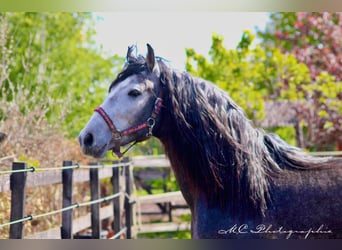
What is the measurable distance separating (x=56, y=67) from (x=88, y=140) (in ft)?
11.2

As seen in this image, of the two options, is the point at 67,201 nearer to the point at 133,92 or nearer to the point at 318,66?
the point at 133,92

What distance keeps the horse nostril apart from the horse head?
0.03 m

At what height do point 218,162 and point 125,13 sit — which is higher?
point 125,13

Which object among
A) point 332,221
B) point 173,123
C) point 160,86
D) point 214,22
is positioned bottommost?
point 332,221

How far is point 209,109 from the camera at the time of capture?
7.70 ft

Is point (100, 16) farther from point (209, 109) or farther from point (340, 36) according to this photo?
point (340, 36)

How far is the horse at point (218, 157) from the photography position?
2355mm

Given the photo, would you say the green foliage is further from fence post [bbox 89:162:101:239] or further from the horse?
the horse

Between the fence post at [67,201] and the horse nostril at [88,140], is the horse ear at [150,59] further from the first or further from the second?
the fence post at [67,201]

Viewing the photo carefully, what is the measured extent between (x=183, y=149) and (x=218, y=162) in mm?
167

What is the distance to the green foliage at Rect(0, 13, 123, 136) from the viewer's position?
167 inches

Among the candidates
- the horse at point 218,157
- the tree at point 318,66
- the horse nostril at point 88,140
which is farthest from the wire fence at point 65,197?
the tree at point 318,66

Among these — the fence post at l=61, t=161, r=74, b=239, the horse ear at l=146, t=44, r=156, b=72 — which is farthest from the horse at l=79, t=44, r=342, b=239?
the fence post at l=61, t=161, r=74, b=239
